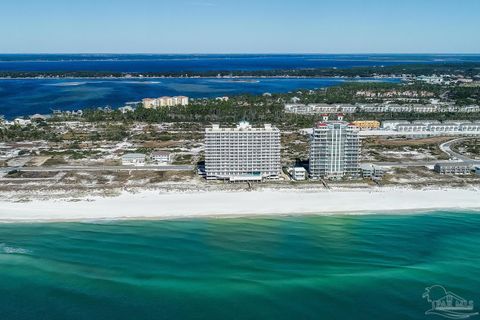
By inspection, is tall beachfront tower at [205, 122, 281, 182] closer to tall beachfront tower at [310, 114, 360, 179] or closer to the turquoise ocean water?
tall beachfront tower at [310, 114, 360, 179]

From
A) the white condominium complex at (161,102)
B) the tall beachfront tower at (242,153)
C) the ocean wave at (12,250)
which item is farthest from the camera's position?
the white condominium complex at (161,102)

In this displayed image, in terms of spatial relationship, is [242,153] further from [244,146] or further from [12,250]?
[12,250]

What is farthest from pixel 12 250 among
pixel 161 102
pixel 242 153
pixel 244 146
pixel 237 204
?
pixel 161 102

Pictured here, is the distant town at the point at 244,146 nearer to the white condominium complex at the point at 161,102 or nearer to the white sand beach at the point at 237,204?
the white condominium complex at the point at 161,102

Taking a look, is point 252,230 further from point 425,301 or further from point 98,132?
point 98,132

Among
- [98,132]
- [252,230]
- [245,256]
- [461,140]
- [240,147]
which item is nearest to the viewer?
[245,256]

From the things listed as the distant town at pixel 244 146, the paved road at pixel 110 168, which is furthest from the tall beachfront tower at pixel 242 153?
the paved road at pixel 110 168

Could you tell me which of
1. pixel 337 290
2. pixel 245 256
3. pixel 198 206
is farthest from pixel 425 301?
pixel 198 206
